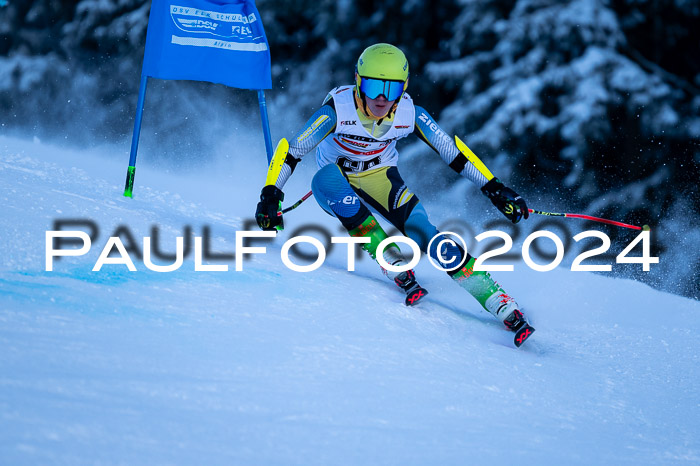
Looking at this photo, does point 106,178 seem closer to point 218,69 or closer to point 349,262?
point 218,69

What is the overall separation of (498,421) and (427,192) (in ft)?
24.1

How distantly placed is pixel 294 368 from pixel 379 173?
1.75 meters

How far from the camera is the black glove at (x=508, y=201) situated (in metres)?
3.68

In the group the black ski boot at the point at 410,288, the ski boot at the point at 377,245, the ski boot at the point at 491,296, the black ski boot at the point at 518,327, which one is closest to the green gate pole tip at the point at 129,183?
the ski boot at the point at 377,245

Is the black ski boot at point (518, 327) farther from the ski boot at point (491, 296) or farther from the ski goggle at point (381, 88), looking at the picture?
the ski goggle at point (381, 88)

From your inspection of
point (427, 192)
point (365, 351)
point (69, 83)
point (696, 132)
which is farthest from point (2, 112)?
point (365, 351)

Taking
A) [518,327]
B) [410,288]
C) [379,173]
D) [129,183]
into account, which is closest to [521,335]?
[518,327]

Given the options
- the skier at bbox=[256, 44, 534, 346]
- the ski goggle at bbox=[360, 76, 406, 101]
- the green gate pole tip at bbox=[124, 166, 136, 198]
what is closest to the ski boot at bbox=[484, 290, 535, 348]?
the skier at bbox=[256, 44, 534, 346]

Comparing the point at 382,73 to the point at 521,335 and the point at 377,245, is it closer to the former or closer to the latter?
the point at 377,245

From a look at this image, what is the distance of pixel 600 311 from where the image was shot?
4.26 metres

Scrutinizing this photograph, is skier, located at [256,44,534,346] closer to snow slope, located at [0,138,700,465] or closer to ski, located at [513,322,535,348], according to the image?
ski, located at [513,322,535,348]

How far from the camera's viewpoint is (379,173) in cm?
404

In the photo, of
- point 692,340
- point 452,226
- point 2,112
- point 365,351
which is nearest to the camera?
point 365,351

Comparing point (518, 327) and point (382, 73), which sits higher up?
point (382, 73)
